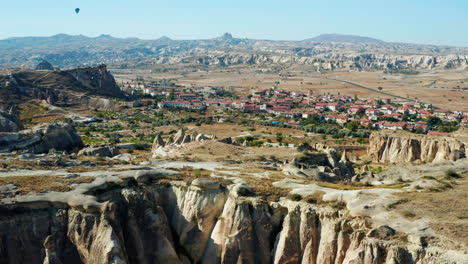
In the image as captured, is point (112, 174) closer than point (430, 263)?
No

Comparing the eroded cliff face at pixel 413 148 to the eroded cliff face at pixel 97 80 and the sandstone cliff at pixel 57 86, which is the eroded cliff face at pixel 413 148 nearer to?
the sandstone cliff at pixel 57 86

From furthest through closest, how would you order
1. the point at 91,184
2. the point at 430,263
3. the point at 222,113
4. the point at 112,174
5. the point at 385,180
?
the point at 222,113 → the point at 385,180 → the point at 112,174 → the point at 91,184 → the point at 430,263

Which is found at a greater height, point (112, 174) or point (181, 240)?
point (112, 174)

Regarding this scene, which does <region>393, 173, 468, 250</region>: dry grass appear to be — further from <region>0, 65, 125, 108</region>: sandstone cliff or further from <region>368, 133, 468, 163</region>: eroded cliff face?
<region>0, 65, 125, 108</region>: sandstone cliff

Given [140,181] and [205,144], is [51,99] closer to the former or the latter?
[205,144]

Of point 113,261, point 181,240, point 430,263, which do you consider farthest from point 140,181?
point 430,263

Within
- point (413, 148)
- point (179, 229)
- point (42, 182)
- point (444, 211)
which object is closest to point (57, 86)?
point (413, 148)

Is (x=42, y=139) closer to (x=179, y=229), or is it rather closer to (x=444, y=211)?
(x=179, y=229)

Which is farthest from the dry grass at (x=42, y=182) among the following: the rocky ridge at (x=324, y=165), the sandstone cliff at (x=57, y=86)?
the sandstone cliff at (x=57, y=86)
